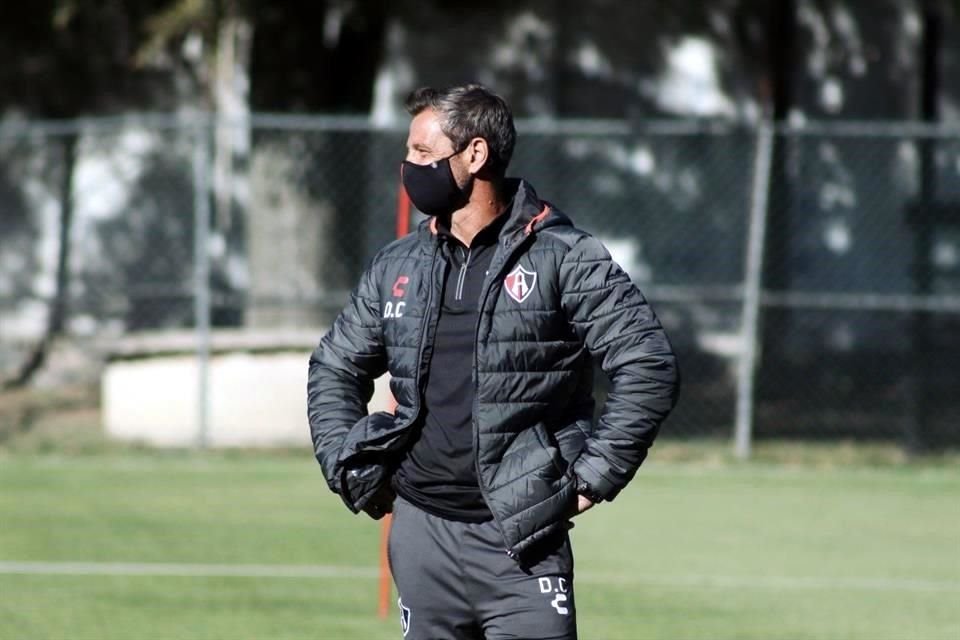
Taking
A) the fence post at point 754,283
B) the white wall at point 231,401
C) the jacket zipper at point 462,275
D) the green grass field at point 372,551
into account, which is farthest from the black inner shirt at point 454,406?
the white wall at point 231,401

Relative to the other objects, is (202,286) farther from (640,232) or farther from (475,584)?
(475,584)

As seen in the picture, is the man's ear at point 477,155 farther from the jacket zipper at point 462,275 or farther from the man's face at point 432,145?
the jacket zipper at point 462,275

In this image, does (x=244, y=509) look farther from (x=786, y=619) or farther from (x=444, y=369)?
(x=444, y=369)

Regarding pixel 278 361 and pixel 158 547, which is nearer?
pixel 158 547

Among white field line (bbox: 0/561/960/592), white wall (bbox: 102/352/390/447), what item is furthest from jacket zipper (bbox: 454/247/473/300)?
white wall (bbox: 102/352/390/447)

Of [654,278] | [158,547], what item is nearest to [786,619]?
[158,547]

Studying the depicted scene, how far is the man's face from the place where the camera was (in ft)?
14.1

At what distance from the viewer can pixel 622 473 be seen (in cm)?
422

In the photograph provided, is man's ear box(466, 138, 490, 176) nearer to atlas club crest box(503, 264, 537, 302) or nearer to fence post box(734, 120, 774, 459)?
atlas club crest box(503, 264, 537, 302)

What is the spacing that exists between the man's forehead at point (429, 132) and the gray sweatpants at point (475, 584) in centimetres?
98

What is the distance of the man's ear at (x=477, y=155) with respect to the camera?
14.1 ft

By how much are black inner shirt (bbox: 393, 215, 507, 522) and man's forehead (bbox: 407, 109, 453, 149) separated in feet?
0.86

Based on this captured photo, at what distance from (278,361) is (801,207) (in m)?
8.85

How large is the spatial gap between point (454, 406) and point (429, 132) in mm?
727
